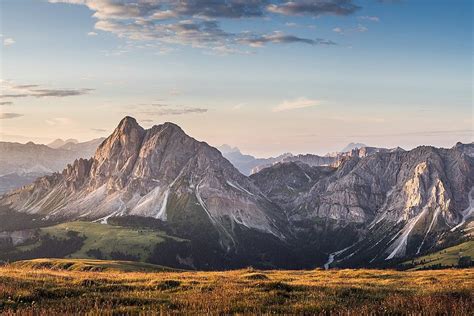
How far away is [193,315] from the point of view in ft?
84.9

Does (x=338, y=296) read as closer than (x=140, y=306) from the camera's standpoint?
No

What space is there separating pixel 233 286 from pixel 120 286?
9.72 metres

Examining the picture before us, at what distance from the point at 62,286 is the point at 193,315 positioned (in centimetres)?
1645

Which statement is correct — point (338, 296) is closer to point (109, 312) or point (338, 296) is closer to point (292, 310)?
point (292, 310)

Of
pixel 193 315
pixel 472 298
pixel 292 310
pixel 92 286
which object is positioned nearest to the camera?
pixel 193 315

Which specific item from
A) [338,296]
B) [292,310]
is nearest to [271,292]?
[338,296]

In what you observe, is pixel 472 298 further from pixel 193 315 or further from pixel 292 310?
pixel 193 315

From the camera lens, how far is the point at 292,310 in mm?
27938

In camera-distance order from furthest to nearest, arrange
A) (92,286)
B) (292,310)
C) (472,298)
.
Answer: (92,286) < (472,298) < (292,310)

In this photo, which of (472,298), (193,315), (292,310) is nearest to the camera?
(193,315)

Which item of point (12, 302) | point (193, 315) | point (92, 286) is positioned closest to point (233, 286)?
point (92, 286)

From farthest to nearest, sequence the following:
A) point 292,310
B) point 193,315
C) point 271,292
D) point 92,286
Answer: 1. point 92,286
2. point 271,292
3. point 292,310
4. point 193,315

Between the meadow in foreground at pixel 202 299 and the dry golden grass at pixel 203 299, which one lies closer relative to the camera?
the dry golden grass at pixel 203 299

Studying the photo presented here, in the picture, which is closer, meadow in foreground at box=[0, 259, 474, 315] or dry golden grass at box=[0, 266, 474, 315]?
dry golden grass at box=[0, 266, 474, 315]
